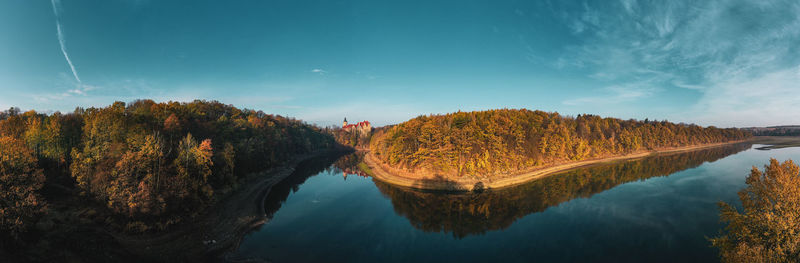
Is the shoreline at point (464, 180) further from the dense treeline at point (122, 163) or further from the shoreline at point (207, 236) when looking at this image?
the dense treeline at point (122, 163)

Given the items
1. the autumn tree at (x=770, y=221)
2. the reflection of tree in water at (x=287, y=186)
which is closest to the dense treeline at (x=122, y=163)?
the reflection of tree in water at (x=287, y=186)

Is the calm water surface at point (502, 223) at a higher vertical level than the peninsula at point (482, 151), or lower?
lower

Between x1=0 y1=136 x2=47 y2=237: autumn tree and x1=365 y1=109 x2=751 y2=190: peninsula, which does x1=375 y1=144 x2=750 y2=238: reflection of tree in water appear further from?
x1=0 y1=136 x2=47 y2=237: autumn tree

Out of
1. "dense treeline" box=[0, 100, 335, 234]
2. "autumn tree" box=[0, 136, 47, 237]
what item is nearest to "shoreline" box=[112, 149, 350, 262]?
"dense treeline" box=[0, 100, 335, 234]

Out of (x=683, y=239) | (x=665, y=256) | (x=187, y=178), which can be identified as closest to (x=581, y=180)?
(x=683, y=239)

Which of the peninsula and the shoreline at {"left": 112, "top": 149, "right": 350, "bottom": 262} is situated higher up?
the peninsula
